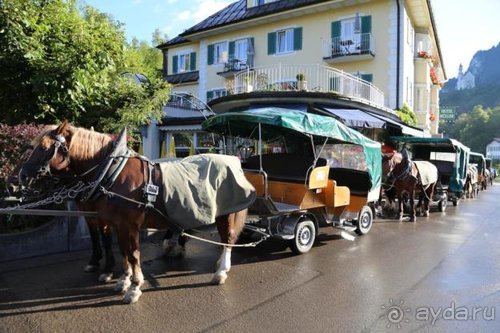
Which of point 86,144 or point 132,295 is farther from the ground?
point 86,144

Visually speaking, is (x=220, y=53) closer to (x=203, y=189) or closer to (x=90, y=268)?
(x=90, y=268)

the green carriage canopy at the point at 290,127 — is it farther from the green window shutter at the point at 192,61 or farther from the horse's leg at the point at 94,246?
the green window shutter at the point at 192,61

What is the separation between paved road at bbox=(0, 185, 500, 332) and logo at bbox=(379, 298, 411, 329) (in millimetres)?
12

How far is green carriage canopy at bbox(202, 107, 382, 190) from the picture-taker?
678 centimetres

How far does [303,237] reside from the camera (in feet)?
24.3

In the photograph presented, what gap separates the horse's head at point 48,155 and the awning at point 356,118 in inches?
447

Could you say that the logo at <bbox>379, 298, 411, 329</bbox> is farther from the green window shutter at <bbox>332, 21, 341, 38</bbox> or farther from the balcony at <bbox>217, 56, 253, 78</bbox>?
the balcony at <bbox>217, 56, 253, 78</bbox>

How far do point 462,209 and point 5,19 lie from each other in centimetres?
1509

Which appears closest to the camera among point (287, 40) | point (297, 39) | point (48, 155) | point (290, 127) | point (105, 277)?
point (48, 155)

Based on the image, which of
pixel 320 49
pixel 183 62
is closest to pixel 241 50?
pixel 320 49

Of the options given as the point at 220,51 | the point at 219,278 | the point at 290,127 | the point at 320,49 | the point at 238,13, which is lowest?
the point at 219,278

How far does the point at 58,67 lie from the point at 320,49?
18.3 meters

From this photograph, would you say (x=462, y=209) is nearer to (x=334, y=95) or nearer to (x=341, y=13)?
(x=334, y=95)

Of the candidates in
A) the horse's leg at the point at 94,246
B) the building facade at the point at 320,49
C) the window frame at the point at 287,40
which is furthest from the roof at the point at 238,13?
the horse's leg at the point at 94,246
